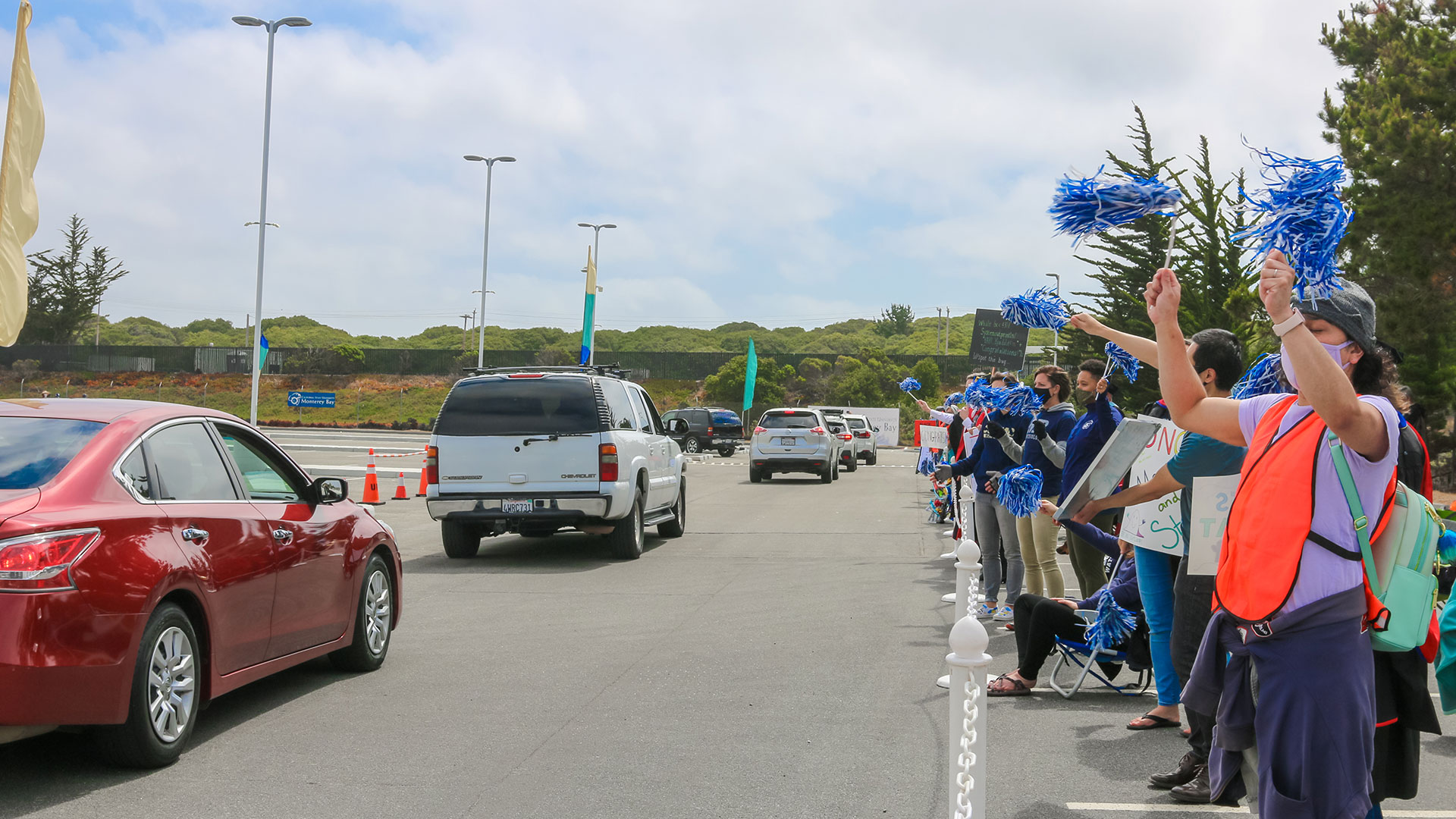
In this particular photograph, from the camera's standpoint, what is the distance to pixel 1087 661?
6.66 meters

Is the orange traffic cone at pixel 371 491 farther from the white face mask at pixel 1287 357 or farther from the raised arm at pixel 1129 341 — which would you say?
the white face mask at pixel 1287 357

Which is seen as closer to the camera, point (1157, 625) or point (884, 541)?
point (1157, 625)

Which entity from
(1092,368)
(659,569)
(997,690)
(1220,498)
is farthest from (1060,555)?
(1220,498)

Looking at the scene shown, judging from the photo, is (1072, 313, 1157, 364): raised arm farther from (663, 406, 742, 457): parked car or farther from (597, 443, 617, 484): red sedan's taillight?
(663, 406, 742, 457): parked car

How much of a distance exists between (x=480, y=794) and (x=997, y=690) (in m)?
3.11

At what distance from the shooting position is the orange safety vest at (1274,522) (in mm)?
3057

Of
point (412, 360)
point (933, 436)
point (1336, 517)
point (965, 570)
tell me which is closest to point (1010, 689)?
point (965, 570)

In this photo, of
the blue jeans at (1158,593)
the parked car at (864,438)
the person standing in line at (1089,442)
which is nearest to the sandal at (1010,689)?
the person standing in line at (1089,442)

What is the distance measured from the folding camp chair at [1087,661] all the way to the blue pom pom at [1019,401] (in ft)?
7.64

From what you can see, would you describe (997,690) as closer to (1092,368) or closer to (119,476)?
(1092,368)

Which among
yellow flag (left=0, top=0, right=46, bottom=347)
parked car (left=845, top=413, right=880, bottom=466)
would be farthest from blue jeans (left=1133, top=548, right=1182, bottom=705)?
parked car (left=845, top=413, right=880, bottom=466)

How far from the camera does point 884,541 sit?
15.5 meters

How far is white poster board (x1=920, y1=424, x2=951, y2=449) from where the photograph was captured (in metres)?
17.2

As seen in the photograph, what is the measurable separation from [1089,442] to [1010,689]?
1.66 metres
